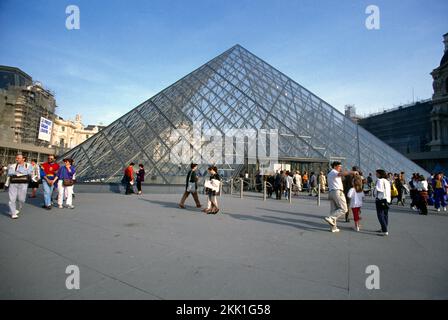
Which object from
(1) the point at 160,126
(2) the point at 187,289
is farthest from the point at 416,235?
(1) the point at 160,126

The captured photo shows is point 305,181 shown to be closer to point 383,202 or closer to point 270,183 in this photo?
point 270,183

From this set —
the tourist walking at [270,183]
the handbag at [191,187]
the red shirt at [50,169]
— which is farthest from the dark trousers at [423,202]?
the red shirt at [50,169]

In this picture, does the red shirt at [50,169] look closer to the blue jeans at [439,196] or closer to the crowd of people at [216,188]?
the crowd of people at [216,188]

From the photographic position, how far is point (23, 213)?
559 centimetres

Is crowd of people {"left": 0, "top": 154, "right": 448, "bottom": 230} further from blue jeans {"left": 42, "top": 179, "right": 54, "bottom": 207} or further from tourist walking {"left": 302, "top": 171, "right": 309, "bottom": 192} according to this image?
tourist walking {"left": 302, "top": 171, "right": 309, "bottom": 192}

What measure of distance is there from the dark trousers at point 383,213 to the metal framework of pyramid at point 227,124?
9.27m

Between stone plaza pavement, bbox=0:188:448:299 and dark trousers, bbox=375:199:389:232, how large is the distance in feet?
0.89

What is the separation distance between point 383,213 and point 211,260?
142 inches

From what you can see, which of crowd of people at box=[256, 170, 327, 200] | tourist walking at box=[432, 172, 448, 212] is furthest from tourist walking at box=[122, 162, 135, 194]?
tourist walking at box=[432, 172, 448, 212]

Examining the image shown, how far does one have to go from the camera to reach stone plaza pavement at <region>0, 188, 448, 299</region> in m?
2.15

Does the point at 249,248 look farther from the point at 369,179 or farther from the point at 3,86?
the point at 3,86

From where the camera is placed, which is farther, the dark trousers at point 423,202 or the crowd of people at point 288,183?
the crowd of people at point 288,183

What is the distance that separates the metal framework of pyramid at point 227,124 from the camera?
12484 mm

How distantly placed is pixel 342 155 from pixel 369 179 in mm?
2128
